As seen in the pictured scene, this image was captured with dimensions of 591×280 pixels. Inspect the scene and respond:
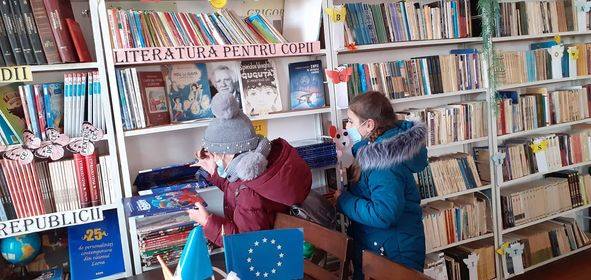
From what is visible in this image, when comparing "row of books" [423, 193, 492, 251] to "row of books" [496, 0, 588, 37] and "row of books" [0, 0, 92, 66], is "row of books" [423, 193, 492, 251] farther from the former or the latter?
"row of books" [0, 0, 92, 66]

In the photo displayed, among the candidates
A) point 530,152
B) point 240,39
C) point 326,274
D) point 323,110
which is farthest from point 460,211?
point 240,39

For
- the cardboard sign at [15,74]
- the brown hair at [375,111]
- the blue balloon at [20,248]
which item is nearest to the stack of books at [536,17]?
the brown hair at [375,111]

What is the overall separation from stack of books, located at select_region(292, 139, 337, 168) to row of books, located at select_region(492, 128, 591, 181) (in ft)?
4.34

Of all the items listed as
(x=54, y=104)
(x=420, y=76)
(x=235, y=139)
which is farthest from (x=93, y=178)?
(x=420, y=76)

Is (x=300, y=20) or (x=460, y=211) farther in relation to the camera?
(x=460, y=211)

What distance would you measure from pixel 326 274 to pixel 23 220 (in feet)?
4.18

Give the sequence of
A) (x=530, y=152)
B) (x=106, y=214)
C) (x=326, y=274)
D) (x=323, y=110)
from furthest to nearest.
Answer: (x=530, y=152) < (x=323, y=110) < (x=106, y=214) < (x=326, y=274)

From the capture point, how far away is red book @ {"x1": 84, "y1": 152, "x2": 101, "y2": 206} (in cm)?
201

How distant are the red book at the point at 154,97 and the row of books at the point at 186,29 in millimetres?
167

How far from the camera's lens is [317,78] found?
2.52m

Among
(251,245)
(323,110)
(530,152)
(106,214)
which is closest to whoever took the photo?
(251,245)

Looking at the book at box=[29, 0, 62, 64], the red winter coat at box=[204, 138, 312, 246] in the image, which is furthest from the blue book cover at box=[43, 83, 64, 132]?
the red winter coat at box=[204, 138, 312, 246]

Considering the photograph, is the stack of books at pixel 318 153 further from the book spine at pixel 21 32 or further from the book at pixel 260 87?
the book spine at pixel 21 32

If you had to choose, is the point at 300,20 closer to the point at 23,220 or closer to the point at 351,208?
the point at 351,208
